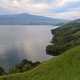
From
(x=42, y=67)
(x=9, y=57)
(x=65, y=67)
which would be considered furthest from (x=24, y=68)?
(x=9, y=57)

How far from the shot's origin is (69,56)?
40031mm

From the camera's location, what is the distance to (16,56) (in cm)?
9694

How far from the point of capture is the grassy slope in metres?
32.9

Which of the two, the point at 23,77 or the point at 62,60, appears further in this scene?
the point at 62,60

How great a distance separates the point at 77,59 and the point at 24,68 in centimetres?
1905

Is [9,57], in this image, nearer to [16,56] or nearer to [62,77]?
[16,56]

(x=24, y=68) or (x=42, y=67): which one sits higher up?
(x=42, y=67)

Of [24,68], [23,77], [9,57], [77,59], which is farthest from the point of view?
[9,57]

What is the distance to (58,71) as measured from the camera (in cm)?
3478

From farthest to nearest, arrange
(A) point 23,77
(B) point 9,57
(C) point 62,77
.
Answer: (B) point 9,57 → (A) point 23,77 → (C) point 62,77

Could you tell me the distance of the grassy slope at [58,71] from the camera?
32938 millimetres

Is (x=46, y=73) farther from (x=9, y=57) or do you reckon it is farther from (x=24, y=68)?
(x=9, y=57)

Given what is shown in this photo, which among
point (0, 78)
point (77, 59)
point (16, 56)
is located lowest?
point (16, 56)

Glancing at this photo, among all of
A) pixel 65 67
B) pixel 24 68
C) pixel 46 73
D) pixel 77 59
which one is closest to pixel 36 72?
pixel 46 73
